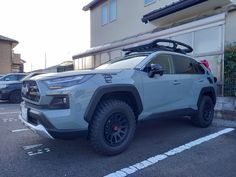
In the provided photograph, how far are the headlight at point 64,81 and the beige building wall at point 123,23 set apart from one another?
9450 millimetres

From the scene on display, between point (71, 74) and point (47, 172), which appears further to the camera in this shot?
point (71, 74)

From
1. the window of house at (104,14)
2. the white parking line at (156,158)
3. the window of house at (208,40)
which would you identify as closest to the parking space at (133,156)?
the white parking line at (156,158)

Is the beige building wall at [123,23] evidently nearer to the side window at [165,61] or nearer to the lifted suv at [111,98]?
the side window at [165,61]

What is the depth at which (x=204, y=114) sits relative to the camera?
226 inches

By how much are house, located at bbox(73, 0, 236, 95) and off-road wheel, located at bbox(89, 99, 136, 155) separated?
190 inches

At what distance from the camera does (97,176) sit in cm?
322

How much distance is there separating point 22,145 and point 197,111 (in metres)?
3.70

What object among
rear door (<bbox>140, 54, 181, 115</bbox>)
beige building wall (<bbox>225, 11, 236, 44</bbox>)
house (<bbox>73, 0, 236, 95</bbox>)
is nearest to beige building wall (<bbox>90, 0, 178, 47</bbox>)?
house (<bbox>73, 0, 236, 95</bbox>)

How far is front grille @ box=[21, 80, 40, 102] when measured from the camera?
368 cm

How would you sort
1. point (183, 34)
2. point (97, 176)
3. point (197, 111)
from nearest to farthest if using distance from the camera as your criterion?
1. point (97, 176)
2. point (197, 111)
3. point (183, 34)

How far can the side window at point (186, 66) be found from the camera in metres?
5.21

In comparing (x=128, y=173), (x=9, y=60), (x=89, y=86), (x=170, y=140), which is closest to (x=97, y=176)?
(x=128, y=173)

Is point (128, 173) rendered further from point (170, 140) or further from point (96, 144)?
point (170, 140)

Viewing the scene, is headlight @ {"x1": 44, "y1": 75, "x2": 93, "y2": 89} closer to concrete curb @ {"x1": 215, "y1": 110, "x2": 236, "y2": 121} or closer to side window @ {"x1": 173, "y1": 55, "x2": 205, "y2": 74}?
side window @ {"x1": 173, "y1": 55, "x2": 205, "y2": 74}
